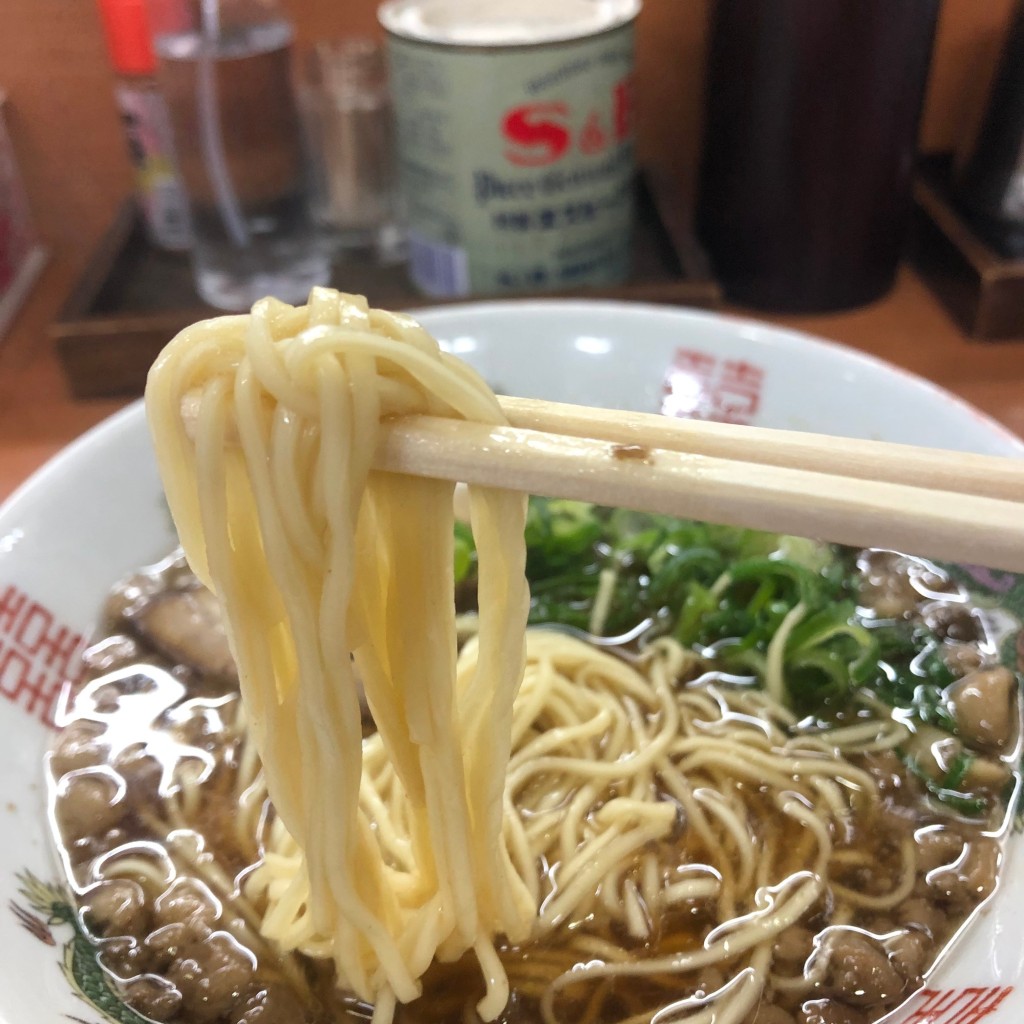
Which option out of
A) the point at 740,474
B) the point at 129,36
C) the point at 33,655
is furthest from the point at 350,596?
the point at 129,36

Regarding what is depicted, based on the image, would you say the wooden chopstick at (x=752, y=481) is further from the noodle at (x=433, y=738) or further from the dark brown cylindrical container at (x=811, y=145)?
the dark brown cylindrical container at (x=811, y=145)

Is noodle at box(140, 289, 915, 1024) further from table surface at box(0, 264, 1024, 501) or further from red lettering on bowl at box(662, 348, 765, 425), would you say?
table surface at box(0, 264, 1024, 501)

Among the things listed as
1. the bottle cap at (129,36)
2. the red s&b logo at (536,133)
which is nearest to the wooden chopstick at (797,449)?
the red s&b logo at (536,133)

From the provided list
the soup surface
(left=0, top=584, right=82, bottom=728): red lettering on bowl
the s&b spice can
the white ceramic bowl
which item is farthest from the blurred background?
(left=0, top=584, right=82, bottom=728): red lettering on bowl

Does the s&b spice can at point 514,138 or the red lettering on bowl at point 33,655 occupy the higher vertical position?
the s&b spice can at point 514,138

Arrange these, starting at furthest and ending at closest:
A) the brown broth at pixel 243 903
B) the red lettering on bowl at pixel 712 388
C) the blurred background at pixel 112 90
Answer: the blurred background at pixel 112 90 < the red lettering on bowl at pixel 712 388 < the brown broth at pixel 243 903
